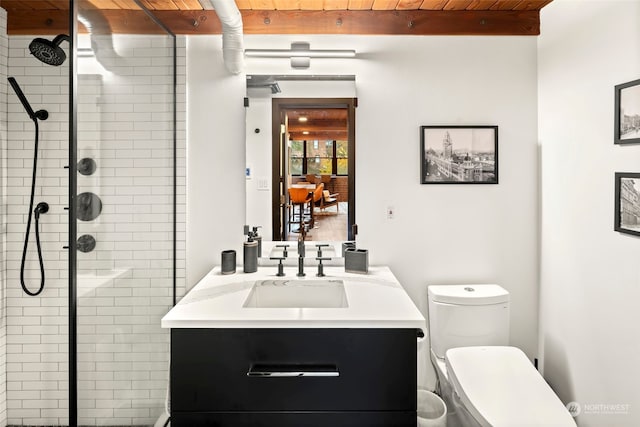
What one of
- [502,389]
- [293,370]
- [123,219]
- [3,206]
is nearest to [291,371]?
[293,370]

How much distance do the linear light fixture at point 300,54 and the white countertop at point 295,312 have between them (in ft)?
4.11

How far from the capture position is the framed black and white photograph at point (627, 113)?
1.71m

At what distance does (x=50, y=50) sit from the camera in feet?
6.22

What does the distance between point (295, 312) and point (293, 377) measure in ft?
0.81

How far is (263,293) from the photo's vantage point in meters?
2.20

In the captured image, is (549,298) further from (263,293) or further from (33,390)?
Answer: (33,390)

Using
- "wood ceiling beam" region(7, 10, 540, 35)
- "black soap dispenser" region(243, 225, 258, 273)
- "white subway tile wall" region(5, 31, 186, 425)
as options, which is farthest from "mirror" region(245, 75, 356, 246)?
"white subway tile wall" region(5, 31, 186, 425)

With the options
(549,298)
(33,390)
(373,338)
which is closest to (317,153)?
(373,338)

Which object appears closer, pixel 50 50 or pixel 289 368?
pixel 289 368

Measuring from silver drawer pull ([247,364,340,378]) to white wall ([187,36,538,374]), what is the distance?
39.5 inches

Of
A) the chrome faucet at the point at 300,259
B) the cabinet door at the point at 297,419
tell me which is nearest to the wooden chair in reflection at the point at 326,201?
the chrome faucet at the point at 300,259

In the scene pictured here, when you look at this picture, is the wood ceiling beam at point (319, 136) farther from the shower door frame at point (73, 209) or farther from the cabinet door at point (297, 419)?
the cabinet door at point (297, 419)

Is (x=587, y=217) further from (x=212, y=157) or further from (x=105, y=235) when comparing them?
(x=105, y=235)

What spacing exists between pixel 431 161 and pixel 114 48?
1693 millimetres
